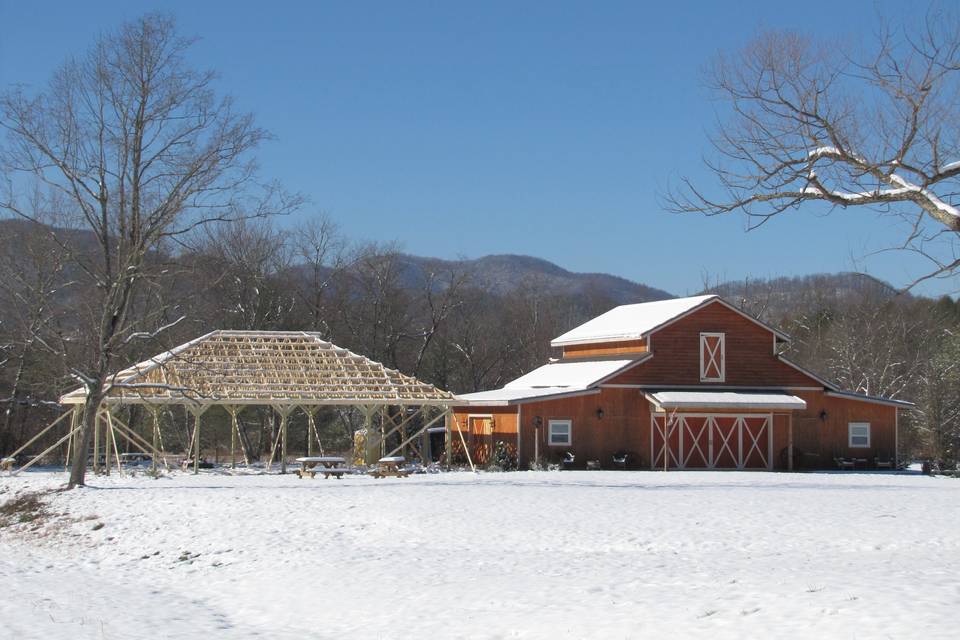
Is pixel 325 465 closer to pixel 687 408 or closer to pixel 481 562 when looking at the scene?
pixel 687 408

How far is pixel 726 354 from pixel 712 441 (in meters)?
3.40

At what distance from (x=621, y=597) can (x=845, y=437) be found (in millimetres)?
28530

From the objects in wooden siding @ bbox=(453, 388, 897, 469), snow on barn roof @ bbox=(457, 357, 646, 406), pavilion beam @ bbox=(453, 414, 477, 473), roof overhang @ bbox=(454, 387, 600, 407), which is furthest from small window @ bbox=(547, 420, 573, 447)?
pavilion beam @ bbox=(453, 414, 477, 473)

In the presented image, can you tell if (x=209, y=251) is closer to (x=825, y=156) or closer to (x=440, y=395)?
(x=440, y=395)

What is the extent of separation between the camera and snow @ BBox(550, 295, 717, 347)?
39.1m

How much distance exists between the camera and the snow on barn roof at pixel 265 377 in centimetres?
3259

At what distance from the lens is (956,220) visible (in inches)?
446

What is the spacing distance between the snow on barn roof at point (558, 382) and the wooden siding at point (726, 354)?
1186 millimetres

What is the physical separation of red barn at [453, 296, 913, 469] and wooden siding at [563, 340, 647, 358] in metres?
0.08

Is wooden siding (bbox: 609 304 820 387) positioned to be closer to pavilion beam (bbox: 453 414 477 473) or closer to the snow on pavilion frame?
pavilion beam (bbox: 453 414 477 473)

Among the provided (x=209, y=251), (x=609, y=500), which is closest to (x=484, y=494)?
(x=609, y=500)

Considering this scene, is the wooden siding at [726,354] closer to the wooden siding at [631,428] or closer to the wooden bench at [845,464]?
the wooden siding at [631,428]

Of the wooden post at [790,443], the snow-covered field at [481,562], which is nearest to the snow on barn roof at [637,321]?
the wooden post at [790,443]

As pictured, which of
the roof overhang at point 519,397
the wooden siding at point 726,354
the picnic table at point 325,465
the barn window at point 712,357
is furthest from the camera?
the barn window at point 712,357
